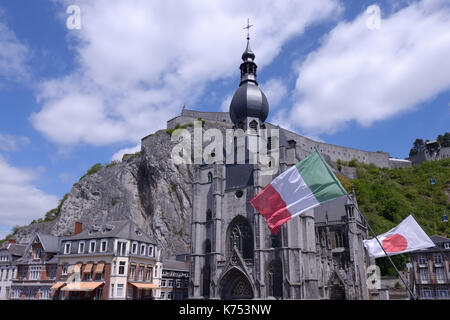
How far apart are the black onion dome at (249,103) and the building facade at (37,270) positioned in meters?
21.7

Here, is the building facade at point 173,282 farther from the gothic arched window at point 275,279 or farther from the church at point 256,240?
the gothic arched window at point 275,279

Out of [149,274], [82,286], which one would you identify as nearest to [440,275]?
[149,274]

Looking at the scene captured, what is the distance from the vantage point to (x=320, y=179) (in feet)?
35.8

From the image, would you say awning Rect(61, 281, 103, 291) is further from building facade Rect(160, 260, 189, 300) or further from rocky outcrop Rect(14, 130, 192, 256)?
rocky outcrop Rect(14, 130, 192, 256)

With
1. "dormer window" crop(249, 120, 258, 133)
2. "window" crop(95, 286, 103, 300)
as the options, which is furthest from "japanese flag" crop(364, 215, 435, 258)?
"dormer window" crop(249, 120, 258, 133)

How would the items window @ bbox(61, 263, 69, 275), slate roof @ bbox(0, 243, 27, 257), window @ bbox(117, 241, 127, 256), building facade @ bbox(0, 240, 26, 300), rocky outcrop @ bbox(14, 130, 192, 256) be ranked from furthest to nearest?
rocky outcrop @ bbox(14, 130, 192, 256), slate roof @ bbox(0, 243, 27, 257), building facade @ bbox(0, 240, 26, 300), window @ bbox(61, 263, 69, 275), window @ bbox(117, 241, 127, 256)

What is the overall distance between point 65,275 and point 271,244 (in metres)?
16.7

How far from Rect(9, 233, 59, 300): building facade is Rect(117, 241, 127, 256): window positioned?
699 centimetres

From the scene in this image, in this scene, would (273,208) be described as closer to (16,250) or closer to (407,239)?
(407,239)

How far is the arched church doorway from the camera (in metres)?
29.4

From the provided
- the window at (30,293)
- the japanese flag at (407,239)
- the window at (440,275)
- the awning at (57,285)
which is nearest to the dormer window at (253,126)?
the awning at (57,285)

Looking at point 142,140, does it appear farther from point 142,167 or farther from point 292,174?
Answer: point 292,174
